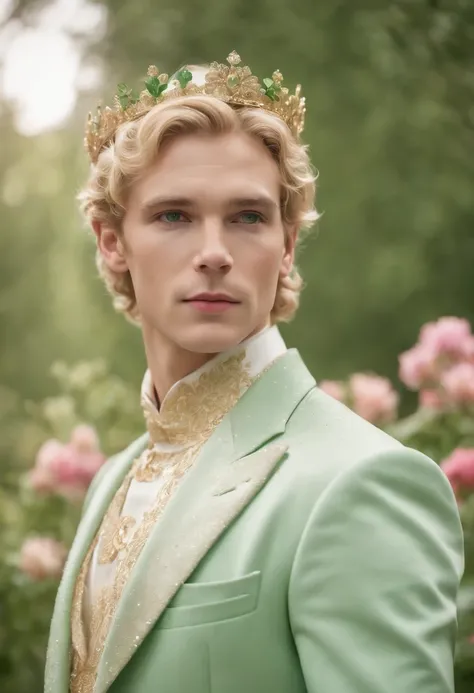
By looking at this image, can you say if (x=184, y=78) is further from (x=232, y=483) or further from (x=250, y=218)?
(x=232, y=483)

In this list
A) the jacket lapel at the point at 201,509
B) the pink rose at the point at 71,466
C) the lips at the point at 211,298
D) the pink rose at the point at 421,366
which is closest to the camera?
the jacket lapel at the point at 201,509

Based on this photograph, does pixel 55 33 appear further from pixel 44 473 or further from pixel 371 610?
pixel 371 610

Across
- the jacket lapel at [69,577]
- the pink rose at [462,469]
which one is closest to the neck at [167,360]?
the jacket lapel at [69,577]

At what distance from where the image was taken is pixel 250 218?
4.10 feet

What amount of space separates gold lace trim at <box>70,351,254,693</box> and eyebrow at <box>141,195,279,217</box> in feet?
0.67

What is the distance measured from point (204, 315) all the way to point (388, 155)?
1503 mm

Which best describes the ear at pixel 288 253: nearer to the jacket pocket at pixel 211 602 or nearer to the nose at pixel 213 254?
the nose at pixel 213 254

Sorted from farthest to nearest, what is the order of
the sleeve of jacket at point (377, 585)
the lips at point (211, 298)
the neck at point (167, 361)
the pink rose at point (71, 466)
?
the pink rose at point (71, 466), the neck at point (167, 361), the lips at point (211, 298), the sleeve of jacket at point (377, 585)

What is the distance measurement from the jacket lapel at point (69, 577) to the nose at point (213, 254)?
1.50 ft

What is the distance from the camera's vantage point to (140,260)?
4.14ft

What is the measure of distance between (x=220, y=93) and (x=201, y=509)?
0.56 meters

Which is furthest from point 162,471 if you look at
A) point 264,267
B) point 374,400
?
point 374,400

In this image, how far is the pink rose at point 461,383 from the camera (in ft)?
6.95

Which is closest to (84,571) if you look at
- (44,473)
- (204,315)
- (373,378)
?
(204,315)
